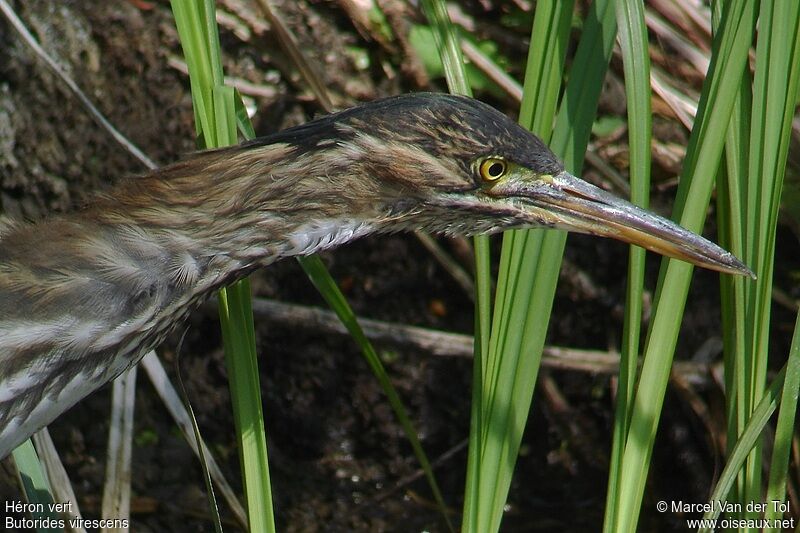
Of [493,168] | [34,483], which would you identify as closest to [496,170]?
[493,168]

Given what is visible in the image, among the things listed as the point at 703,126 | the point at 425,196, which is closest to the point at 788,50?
the point at 703,126

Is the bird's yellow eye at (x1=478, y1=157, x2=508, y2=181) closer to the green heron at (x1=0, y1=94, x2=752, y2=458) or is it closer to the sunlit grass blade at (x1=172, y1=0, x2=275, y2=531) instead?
the green heron at (x1=0, y1=94, x2=752, y2=458)

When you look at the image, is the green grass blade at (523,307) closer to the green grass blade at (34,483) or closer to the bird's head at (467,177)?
the bird's head at (467,177)

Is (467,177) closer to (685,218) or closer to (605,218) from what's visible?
(605,218)

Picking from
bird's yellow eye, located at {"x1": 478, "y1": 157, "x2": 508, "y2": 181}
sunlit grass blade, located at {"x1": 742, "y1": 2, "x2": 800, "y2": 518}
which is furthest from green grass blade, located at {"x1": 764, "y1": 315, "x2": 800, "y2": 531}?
bird's yellow eye, located at {"x1": 478, "y1": 157, "x2": 508, "y2": 181}

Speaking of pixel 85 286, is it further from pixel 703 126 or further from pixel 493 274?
pixel 493 274

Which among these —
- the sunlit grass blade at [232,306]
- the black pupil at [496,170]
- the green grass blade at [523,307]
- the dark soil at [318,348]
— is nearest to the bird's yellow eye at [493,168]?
the black pupil at [496,170]

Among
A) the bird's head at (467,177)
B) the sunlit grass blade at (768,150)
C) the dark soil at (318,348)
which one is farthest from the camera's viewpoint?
the dark soil at (318,348)
